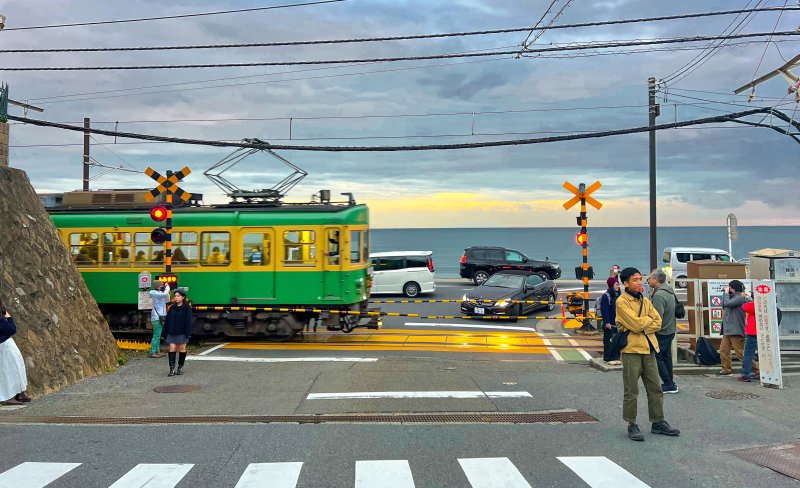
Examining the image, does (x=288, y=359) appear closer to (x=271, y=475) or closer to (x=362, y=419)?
(x=362, y=419)

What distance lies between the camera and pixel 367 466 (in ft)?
20.0

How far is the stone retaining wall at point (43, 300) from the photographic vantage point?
10109mm

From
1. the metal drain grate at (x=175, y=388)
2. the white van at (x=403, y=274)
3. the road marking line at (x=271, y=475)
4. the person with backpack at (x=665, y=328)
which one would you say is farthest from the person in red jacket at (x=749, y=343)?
the white van at (x=403, y=274)

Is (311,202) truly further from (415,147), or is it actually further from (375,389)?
(375,389)

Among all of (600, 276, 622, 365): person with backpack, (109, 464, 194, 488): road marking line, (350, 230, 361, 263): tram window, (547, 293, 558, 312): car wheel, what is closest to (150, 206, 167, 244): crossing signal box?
(350, 230, 361, 263): tram window

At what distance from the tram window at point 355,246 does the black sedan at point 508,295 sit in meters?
5.33

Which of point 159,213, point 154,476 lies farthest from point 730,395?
point 159,213

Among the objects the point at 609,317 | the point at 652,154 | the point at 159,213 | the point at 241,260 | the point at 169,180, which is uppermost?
the point at 652,154

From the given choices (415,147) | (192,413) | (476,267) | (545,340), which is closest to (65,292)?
(192,413)

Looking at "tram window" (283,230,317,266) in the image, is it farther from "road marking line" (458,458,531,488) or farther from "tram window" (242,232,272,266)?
"road marking line" (458,458,531,488)

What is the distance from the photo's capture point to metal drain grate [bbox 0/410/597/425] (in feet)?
26.1

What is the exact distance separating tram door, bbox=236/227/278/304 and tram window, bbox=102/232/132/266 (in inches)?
120

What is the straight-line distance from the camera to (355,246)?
15.7m

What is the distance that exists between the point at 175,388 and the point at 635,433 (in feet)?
23.0
